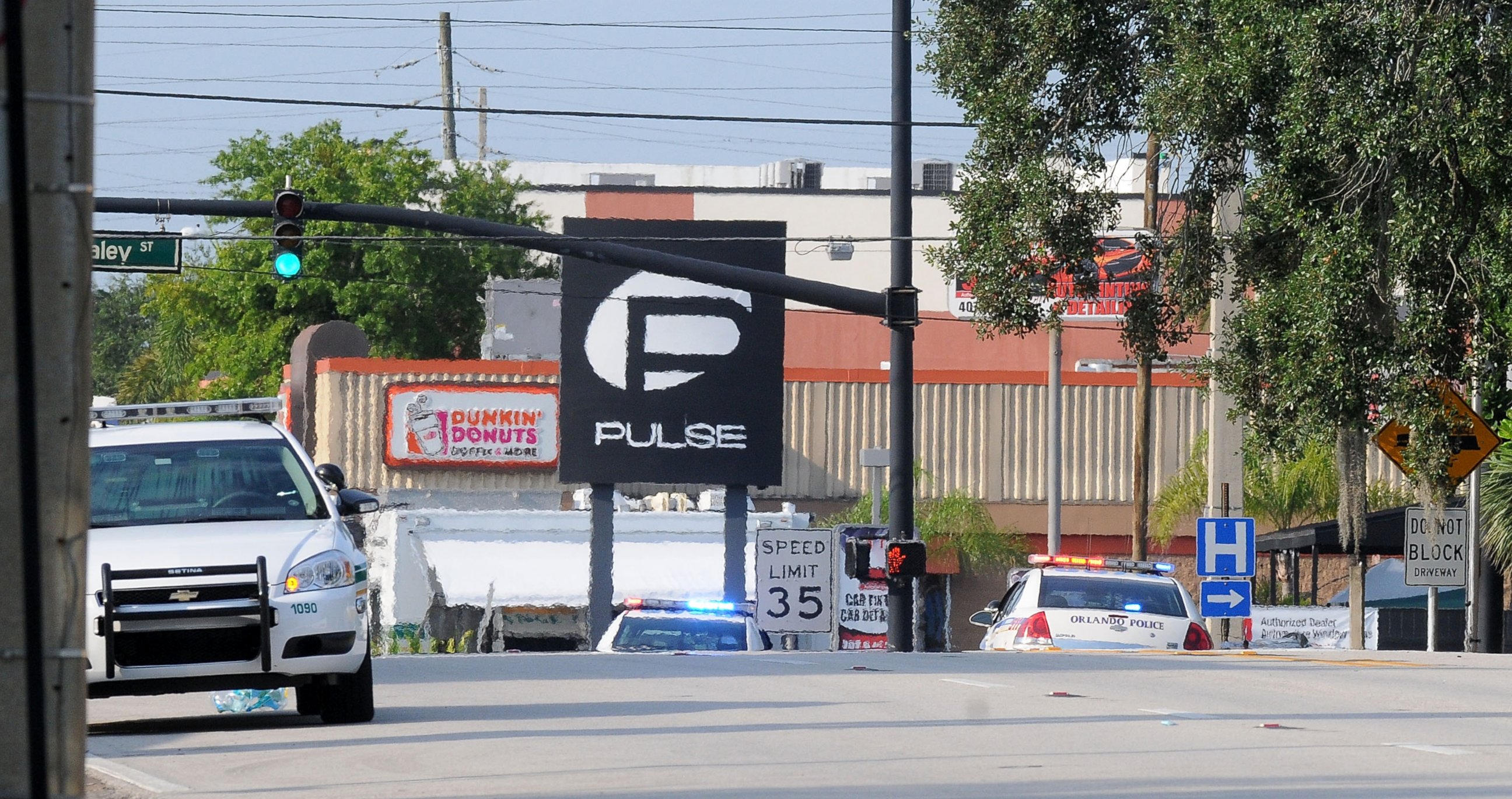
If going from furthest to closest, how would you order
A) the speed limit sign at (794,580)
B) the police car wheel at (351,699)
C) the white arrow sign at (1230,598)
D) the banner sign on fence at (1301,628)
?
the banner sign on fence at (1301,628) → the white arrow sign at (1230,598) → the speed limit sign at (794,580) → the police car wheel at (351,699)

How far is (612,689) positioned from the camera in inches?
569

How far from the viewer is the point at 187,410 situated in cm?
1272

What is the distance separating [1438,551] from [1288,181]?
6.13 meters

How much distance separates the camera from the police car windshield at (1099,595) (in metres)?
20.2

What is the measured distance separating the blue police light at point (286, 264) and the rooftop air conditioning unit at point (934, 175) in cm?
5905

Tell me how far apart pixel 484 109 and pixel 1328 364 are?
12.2 meters

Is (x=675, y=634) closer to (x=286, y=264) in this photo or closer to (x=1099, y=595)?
(x=1099, y=595)

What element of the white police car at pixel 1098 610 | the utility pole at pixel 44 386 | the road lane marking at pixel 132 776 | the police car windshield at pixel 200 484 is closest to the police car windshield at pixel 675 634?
the white police car at pixel 1098 610

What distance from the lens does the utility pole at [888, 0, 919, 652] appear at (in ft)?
76.6

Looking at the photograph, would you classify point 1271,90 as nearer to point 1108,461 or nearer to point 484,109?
point 484,109

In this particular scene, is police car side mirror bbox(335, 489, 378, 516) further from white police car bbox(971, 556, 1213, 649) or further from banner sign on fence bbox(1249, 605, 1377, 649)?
banner sign on fence bbox(1249, 605, 1377, 649)

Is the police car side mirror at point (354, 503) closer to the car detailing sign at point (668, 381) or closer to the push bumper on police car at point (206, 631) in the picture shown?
the push bumper on police car at point (206, 631)

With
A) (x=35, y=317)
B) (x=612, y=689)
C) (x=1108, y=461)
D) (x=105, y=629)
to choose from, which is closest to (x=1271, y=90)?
(x=612, y=689)

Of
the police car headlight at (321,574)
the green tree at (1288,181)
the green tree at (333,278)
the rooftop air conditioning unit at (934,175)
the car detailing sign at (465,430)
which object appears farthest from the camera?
the rooftop air conditioning unit at (934,175)
